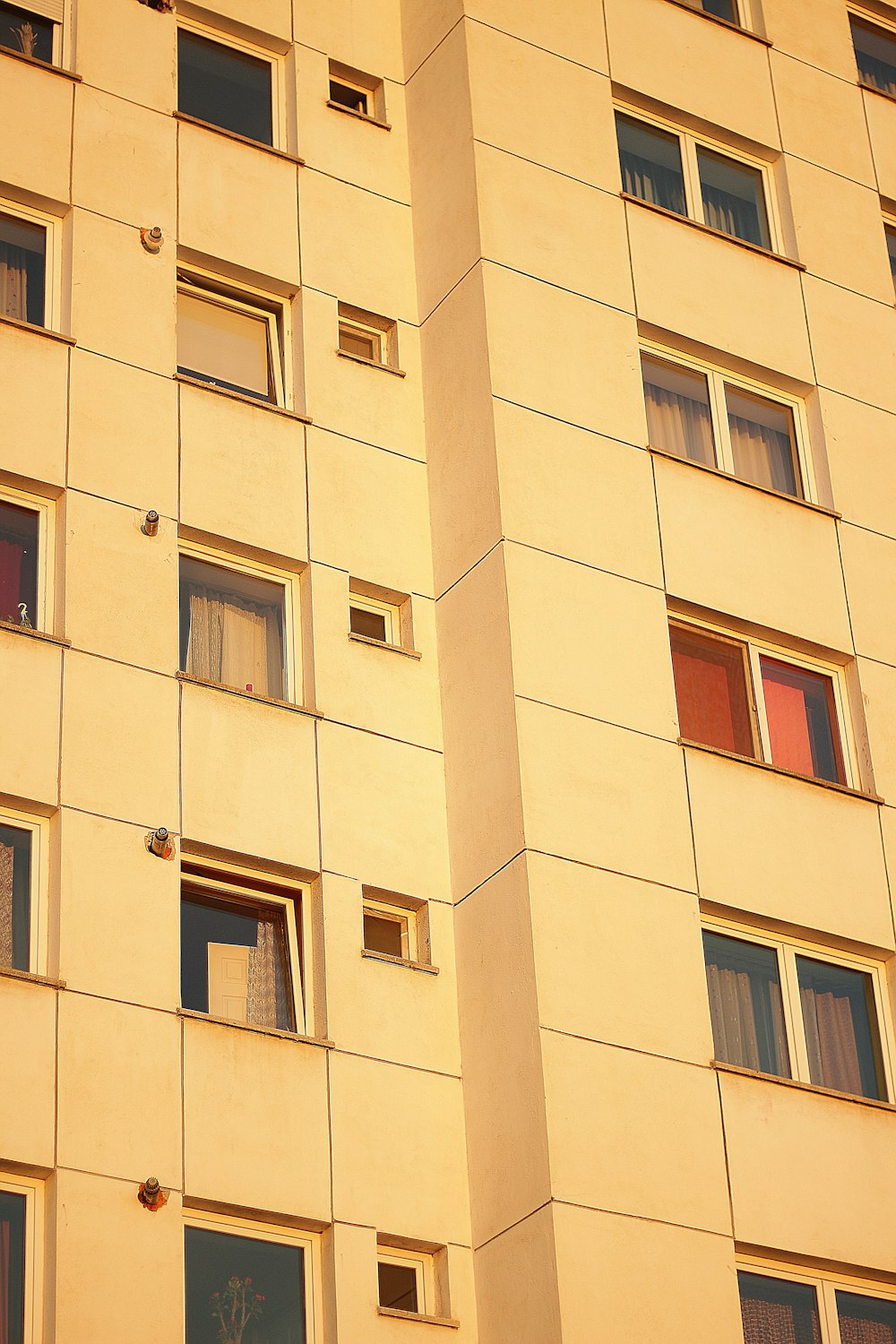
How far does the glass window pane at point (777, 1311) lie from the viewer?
1631cm

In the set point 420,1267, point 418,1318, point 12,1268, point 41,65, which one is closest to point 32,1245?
point 12,1268

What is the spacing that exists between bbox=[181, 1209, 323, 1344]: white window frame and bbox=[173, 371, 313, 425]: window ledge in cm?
759

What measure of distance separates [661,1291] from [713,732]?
18.0 feet

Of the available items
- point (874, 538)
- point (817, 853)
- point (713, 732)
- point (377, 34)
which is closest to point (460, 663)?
point (713, 732)

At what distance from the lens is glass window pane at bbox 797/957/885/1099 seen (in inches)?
712

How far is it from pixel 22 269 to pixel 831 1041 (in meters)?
10.2

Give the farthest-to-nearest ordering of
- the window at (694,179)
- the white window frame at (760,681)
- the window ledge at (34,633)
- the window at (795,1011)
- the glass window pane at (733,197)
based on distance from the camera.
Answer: the glass window pane at (733,197), the window at (694,179), the white window frame at (760,681), the window at (795,1011), the window ledge at (34,633)

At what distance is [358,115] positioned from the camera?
21.9m

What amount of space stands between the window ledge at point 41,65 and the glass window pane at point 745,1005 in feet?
33.3

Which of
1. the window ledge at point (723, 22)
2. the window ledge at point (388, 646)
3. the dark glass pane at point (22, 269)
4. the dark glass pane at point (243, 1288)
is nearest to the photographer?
the dark glass pane at point (243, 1288)

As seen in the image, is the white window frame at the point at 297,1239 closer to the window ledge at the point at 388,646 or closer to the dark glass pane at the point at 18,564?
the dark glass pane at the point at 18,564

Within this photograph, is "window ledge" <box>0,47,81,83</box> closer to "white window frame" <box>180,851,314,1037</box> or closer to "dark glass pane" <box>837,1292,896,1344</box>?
"white window frame" <box>180,851,314,1037</box>

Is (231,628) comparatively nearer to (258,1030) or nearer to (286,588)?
(286,588)

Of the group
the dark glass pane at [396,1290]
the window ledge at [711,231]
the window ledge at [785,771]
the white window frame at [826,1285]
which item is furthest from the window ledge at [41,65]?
the white window frame at [826,1285]
